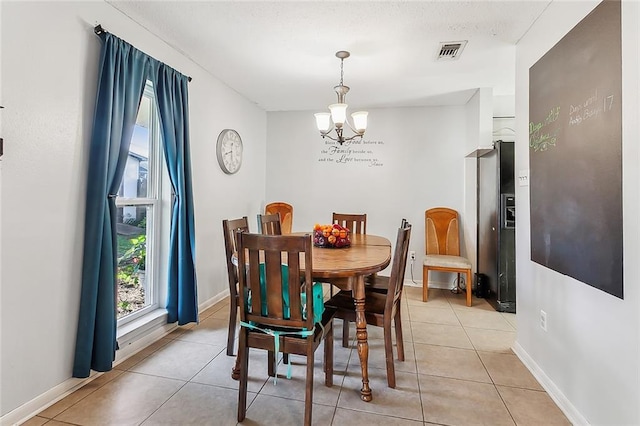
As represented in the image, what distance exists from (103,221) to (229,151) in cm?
189

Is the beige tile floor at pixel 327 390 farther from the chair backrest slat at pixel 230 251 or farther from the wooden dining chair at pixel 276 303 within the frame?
the chair backrest slat at pixel 230 251

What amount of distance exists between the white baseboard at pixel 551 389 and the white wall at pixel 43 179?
2.83m

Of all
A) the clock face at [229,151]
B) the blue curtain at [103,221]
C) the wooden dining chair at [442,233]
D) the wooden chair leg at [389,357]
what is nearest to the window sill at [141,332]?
the blue curtain at [103,221]

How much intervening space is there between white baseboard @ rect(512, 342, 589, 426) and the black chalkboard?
2.30 ft

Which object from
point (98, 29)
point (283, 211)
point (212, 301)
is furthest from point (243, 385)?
point (283, 211)

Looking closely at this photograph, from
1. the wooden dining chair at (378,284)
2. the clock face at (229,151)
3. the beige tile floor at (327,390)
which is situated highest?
the clock face at (229,151)

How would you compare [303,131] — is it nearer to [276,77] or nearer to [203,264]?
[276,77]

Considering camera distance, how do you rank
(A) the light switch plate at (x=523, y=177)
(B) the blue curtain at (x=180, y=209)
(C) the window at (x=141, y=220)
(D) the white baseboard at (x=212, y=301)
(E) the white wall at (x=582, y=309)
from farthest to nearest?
(D) the white baseboard at (x=212, y=301) → (B) the blue curtain at (x=180, y=209) → (C) the window at (x=141, y=220) → (A) the light switch plate at (x=523, y=177) → (E) the white wall at (x=582, y=309)

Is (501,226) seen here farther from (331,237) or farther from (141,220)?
(141,220)

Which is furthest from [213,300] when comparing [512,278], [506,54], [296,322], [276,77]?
[506,54]

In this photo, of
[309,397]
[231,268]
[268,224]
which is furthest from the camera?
[268,224]

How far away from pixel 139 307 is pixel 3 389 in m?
1.10

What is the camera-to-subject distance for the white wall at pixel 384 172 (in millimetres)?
4227

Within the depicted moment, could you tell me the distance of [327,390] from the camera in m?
1.94
